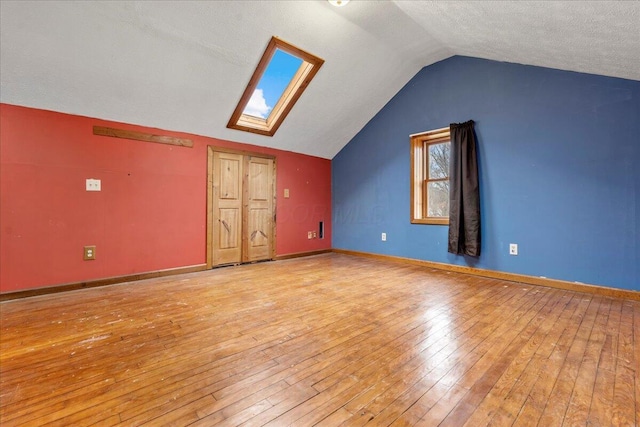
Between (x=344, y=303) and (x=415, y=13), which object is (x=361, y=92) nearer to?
(x=415, y=13)

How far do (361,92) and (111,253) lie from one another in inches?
156

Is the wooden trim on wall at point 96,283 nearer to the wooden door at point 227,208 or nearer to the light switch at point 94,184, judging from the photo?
the wooden door at point 227,208

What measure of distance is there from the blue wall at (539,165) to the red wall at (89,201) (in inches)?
117

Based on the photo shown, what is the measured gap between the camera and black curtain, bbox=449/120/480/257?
368cm

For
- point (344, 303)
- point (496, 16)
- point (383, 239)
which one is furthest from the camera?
point (383, 239)

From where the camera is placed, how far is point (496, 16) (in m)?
2.42

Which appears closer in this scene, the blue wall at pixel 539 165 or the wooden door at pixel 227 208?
the blue wall at pixel 539 165

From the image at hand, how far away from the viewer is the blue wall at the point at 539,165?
280 cm

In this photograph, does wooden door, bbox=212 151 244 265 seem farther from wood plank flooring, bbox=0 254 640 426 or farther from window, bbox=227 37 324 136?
wood plank flooring, bbox=0 254 640 426

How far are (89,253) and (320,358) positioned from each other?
9.79 ft

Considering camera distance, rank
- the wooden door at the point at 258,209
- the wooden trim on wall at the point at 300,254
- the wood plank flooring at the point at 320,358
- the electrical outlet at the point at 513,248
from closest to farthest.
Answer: the wood plank flooring at the point at 320,358
the electrical outlet at the point at 513,248
the wooden door at the point at 258,209
the wooden trim on wall at the point at 300,254

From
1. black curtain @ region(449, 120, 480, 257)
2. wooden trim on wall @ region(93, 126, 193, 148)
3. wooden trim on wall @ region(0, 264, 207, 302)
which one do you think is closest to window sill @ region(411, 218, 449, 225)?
black curtain @ region(449, 120, 480, 257)

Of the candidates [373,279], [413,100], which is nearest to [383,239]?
[373,279]

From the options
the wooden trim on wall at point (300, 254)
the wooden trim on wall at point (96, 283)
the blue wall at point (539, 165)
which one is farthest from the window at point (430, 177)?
the wooden trim on wall at point (96, 283)
